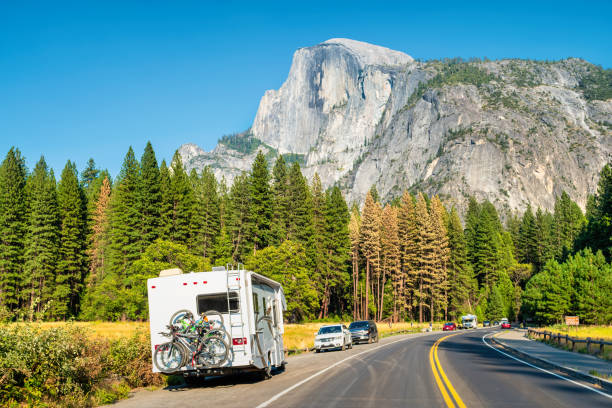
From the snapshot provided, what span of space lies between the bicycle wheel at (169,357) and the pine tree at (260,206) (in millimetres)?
49274

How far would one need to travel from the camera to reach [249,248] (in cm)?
6278

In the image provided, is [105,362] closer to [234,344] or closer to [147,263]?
[234,344]

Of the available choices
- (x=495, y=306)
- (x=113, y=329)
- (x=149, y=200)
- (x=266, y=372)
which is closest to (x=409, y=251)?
(x=495, y=306)

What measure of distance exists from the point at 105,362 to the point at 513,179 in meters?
204

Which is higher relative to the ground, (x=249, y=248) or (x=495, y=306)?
(x=249, y=248)

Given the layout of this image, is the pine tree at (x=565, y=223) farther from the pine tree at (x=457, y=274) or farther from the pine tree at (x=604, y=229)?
the pine tree at (x=604, y=229)

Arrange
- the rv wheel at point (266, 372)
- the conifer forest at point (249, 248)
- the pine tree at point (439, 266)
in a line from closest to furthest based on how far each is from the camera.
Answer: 1. the rv wheel at point (266, 372)
2. the conifer forest at point (249, 248)
3. the pine tree at point (439, 266)

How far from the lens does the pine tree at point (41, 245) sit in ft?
188

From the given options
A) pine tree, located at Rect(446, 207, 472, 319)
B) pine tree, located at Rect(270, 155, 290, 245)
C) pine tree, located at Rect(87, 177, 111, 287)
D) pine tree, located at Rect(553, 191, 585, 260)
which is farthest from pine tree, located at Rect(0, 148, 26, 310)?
pine tree, located at Rect(553, 191, 585, 260)

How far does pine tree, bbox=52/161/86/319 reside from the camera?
2395 inches

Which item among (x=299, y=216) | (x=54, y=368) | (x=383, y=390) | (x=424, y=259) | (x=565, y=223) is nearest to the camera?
(x=54, y=368)

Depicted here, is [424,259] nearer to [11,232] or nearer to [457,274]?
[457,274]

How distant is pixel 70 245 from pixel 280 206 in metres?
27.9

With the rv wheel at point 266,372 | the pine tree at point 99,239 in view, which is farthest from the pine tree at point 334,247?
the rv wheel at point 266,372
